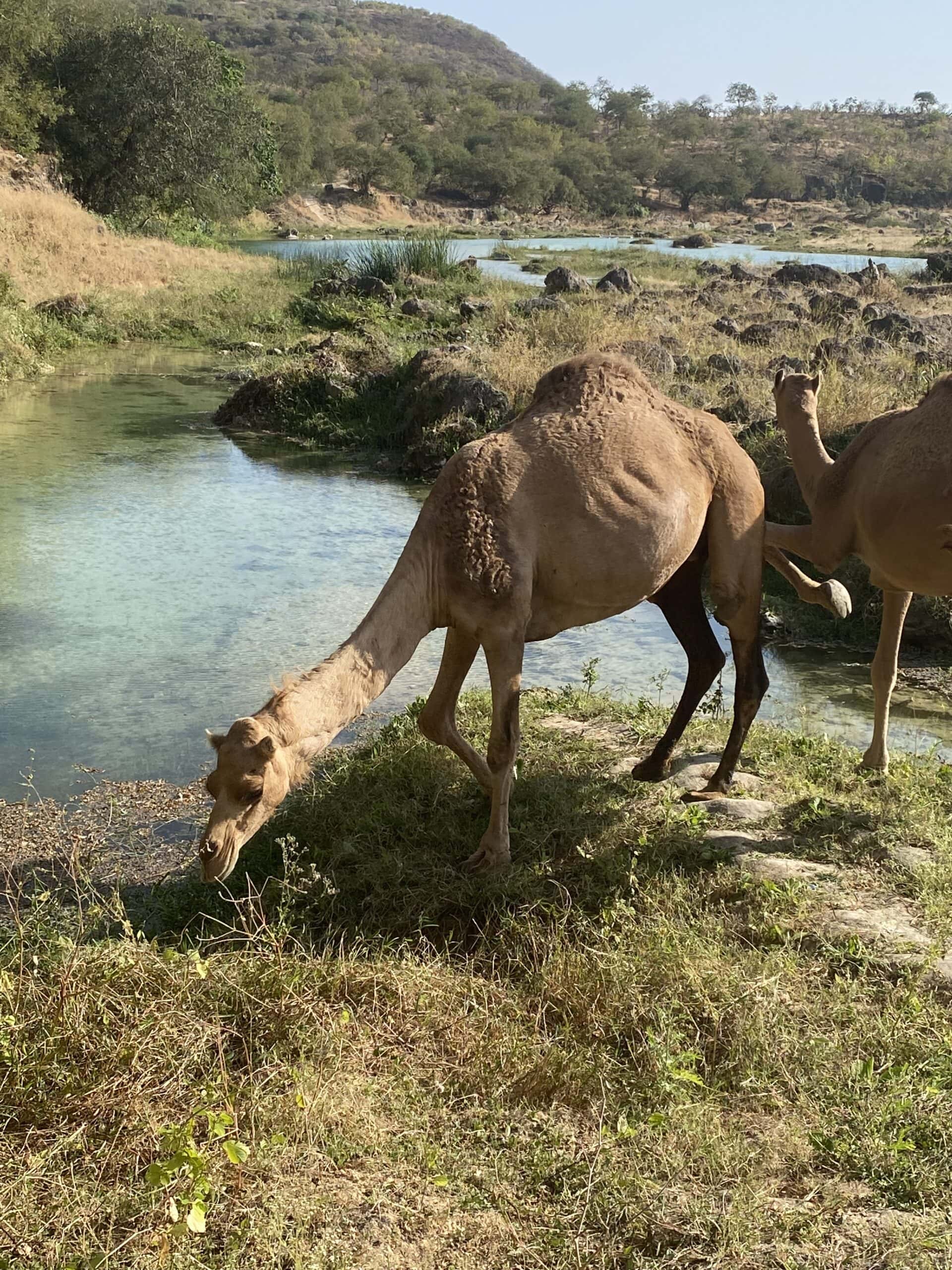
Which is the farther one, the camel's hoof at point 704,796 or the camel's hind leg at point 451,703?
the camel's hoof at point 704,796

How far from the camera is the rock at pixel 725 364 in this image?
51.6 ft

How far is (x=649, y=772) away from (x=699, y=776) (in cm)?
31

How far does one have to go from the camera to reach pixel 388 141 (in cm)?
9325

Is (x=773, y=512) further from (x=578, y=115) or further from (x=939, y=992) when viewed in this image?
(x=578, y=115)

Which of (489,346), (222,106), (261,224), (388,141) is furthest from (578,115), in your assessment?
(489,346)

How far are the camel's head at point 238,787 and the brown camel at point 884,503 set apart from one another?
3.37 m

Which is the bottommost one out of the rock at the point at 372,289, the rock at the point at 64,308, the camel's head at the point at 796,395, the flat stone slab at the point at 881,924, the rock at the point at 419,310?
the flat stone slab at the point at 881,924

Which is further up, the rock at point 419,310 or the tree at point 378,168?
the tree at point 378,168

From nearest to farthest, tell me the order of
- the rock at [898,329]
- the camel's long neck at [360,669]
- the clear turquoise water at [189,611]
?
the camel's long neck at [360,669] < the clear turquoise water at [189,611] < the rock at [898,329]

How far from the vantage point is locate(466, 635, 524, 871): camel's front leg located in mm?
5000

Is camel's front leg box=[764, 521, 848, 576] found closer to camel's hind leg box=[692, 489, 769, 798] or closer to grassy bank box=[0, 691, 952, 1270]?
camel's hind leg box=[692, 489, 769, 798]

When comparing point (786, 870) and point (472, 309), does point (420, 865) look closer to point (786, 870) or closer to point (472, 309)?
point (786, 870)

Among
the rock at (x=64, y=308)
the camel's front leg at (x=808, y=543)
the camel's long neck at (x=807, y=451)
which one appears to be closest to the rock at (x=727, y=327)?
Result: the rock at (x=64, y=308)

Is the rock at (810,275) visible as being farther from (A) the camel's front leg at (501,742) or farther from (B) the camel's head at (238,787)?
(B) the camel's head at (238,787)
